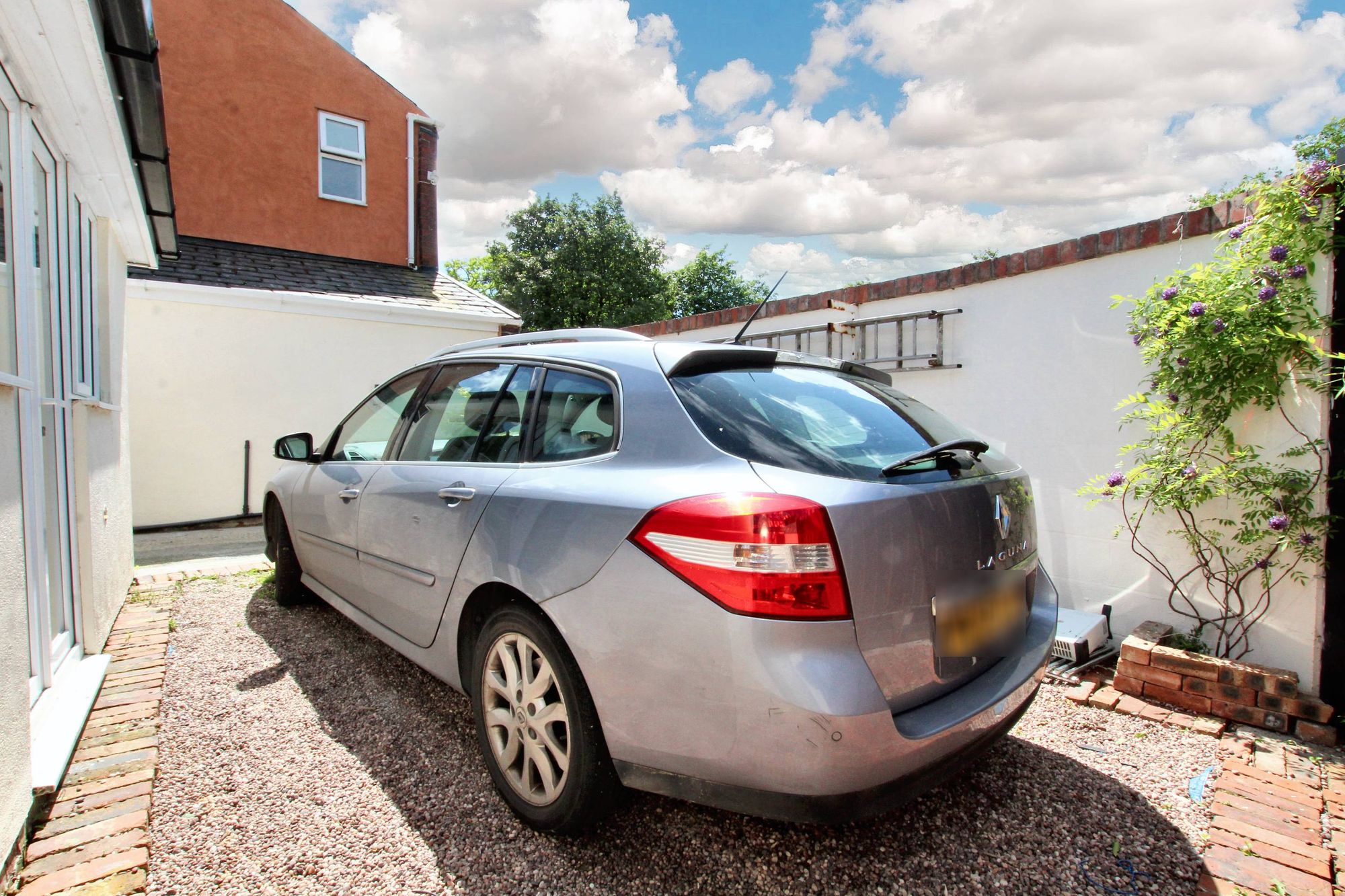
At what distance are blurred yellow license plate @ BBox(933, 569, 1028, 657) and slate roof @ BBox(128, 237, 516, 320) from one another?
333 inches

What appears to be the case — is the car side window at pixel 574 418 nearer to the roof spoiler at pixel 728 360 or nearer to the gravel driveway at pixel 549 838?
the roof spoiler at pixel 728 360

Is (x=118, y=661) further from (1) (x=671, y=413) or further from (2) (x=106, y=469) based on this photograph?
(1) (x=671, y=413)

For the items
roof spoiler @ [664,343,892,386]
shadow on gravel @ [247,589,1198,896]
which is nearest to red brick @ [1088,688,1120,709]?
shadow on gravel @ [247,589,1198,896]

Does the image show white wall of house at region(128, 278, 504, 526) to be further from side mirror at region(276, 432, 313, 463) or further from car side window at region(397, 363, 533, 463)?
car side window at region(397, 363, 533, 463)

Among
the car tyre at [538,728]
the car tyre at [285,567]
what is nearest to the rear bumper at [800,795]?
the car tyre at [538,728]

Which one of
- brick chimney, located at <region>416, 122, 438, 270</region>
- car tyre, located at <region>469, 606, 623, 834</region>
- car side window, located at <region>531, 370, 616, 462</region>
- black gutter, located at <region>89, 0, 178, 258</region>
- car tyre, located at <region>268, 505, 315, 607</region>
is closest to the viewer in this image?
car tyre, located at <region>469, 606, 623, 834</region>

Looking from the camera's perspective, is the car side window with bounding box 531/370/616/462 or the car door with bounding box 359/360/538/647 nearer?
the car side window with bounding box 531/370/616/462

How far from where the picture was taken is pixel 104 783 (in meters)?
2.35

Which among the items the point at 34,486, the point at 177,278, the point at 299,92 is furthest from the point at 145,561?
the point at 299,92

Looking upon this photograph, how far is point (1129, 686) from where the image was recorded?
3.38 meters

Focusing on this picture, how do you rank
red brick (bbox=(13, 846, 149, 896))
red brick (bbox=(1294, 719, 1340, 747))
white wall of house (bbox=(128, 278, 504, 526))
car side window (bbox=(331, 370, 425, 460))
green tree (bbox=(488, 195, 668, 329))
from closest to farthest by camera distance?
red brick (bbox=(13, 846, 149, 896)) < red brick (bbox=(1294, 719, 1340, 747)) < car side window (bbox=(331, 370, 425, 460)) < white wall of house (bbox=(128, 278, 504, 526)) < green tree (bbox=(488, 195, 668, 329))

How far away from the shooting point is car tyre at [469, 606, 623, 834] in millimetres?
1968

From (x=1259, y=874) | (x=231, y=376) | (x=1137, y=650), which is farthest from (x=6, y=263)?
(x=231, y=376)

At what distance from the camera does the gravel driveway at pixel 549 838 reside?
1.98 m
